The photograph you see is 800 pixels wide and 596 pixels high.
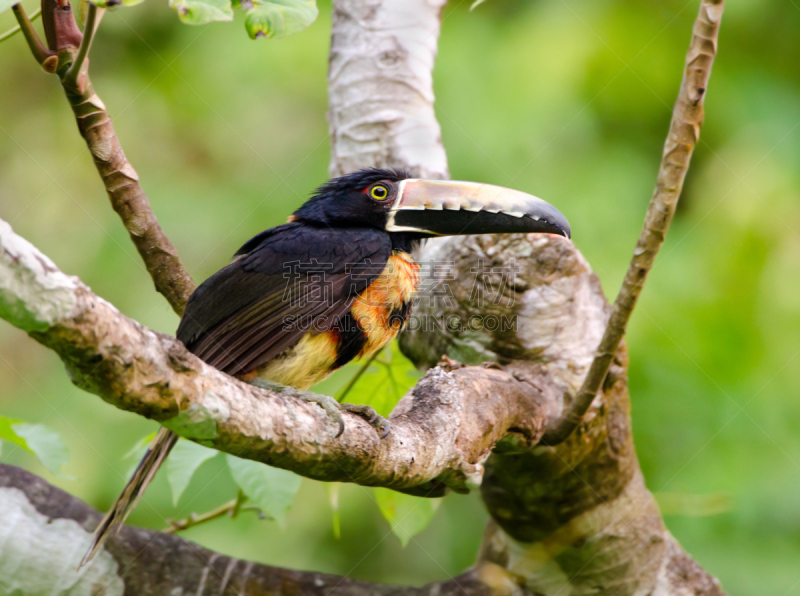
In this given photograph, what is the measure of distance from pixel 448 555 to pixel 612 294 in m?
2.31

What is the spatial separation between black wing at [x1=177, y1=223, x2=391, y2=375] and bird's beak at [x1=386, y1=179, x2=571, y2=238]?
1.20 ft

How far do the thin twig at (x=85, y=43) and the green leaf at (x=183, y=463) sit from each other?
1.35 meters

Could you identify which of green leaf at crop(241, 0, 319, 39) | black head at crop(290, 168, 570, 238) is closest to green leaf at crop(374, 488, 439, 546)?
black head at crop(290, 168, 570, 238)

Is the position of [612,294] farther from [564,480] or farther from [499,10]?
Result: [499,10]

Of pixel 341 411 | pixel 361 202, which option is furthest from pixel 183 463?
pixel 361 202

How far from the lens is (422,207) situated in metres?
3.38

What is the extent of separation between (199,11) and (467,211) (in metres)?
1.60

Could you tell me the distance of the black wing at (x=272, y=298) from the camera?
9.25 ft

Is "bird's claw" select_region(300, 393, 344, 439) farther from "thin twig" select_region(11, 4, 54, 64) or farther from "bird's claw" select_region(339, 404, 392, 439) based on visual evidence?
"thin twig" select_region(11, 4, 54, 64)

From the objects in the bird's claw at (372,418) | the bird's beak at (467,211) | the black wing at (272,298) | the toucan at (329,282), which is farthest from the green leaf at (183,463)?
the bird's beak at (467,211)

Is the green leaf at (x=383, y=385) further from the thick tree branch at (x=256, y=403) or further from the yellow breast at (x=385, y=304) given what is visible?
the thick tree branch at (x=256, y=403)

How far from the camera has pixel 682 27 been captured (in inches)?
231

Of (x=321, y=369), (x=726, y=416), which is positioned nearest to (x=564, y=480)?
(x=321, y=369)

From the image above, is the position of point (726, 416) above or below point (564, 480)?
above
